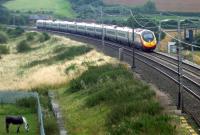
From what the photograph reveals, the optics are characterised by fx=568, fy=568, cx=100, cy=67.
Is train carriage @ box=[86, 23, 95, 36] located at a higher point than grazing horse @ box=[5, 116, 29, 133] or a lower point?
higher

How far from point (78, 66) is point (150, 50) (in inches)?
411

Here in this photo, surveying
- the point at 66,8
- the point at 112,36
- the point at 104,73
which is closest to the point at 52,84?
the point at 104,73

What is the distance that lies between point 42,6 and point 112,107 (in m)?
141

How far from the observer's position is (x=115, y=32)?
70312mm

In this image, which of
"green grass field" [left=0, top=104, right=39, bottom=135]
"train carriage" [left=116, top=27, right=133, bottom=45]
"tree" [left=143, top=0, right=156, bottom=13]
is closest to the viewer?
"green grass field" [left=0, top=104, right=39, bottom=135]

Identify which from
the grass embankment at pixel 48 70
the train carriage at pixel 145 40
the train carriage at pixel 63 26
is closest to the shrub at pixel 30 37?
the train carriage at pixel 63 26

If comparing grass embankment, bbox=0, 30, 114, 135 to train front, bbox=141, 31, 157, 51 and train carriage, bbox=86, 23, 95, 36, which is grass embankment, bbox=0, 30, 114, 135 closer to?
train carriage, bbox=86, 23, 95, 36

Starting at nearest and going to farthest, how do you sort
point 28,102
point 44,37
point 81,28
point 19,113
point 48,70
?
point 19,113 < point 28,102 < point 48,70 < point 81,28 < point 44,37

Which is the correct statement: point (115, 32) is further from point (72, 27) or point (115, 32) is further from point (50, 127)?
point (50, 127)

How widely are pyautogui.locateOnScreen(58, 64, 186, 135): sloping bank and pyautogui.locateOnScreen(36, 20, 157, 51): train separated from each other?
16.4 m

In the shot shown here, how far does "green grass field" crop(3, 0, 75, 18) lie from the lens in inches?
6295

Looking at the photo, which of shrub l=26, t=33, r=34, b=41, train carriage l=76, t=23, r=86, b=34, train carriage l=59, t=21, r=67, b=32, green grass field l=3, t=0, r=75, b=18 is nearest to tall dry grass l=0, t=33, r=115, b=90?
train carriage l=76, t=23, r=86, b=34

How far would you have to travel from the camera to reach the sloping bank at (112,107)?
77.8 ft

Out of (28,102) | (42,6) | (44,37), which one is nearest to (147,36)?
(28,102)
